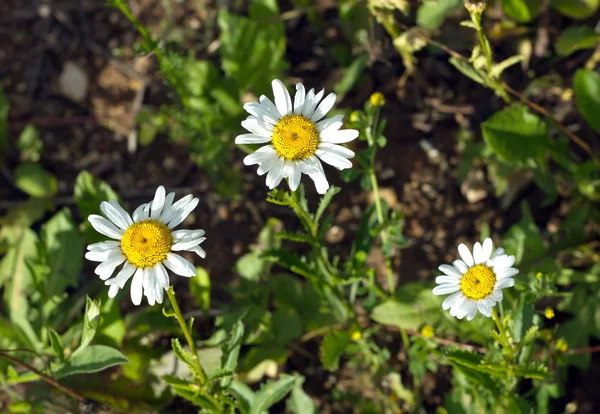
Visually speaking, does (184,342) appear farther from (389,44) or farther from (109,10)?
(109,10)

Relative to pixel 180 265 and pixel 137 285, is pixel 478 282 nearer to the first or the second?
pixel 180 265

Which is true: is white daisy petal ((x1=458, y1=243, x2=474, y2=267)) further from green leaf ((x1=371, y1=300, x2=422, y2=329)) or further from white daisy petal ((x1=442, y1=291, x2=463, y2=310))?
green leaf ((x1=371, y1=300, x2=422, y2=329))

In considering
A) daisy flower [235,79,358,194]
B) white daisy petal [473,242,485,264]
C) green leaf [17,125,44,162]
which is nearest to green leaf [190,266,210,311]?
daisy flower [235,79,358,194]

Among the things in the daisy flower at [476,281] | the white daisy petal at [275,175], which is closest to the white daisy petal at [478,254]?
the daisy flower at [476,281]

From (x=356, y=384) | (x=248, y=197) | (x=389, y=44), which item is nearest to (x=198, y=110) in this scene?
(x=248, y=197)

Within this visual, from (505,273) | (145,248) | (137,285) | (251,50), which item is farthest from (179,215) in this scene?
(251,50)

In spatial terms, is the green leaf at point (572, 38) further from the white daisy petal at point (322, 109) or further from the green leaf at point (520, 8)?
the white daisy petal at point (322, 109)
